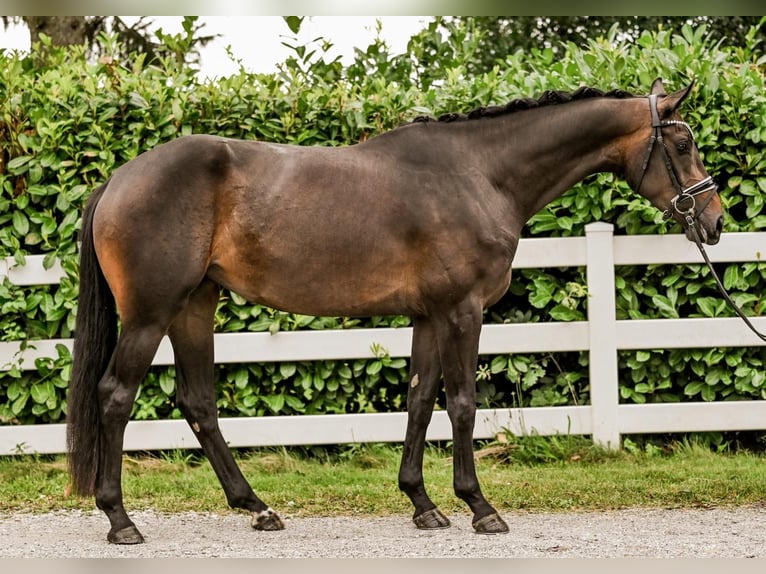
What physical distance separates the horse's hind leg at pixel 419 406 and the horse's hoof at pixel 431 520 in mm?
47

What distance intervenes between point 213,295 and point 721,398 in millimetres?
3707

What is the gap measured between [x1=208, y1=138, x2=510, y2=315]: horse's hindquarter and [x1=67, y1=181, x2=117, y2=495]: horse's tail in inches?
24.0

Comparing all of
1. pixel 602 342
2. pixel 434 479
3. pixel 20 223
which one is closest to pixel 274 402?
pixel 434 479

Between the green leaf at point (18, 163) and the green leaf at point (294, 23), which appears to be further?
the green leaf at point (294, 23)

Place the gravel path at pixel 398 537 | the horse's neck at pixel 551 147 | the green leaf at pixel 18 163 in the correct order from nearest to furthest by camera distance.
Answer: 1. the gravel path at pixel 398 537
2. the horse's neck at pixel 551 147
3. the green leaf at pixel 18 163

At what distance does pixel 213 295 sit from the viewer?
4.96 meters

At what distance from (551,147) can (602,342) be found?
71.0 inches

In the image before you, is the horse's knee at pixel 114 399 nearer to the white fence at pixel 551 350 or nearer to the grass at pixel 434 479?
the grass at pixel 434 479

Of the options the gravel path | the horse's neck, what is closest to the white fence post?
the gravel path

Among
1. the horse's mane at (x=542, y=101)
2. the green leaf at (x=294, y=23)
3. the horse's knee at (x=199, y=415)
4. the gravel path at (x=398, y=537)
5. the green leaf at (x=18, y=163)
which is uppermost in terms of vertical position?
the green leaf at (x=294, y=23)

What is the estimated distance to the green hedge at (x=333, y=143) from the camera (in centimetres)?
612

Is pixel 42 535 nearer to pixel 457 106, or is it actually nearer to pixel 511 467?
pixel 511 467

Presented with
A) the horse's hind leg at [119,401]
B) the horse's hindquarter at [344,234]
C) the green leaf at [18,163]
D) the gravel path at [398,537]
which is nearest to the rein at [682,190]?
the horse's hindquarter at [344,234]

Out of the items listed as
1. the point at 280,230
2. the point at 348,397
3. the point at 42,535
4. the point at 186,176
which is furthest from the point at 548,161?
the point at 42,535
